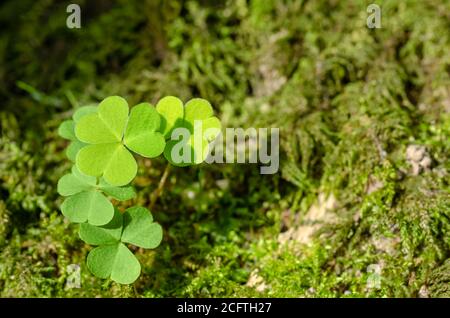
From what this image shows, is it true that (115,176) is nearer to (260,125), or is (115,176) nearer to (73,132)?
(73,132)

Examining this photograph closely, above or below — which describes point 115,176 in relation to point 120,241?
above

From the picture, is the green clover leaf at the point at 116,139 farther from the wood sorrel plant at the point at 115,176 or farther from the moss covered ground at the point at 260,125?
the moss covered ground at the point at 260,125

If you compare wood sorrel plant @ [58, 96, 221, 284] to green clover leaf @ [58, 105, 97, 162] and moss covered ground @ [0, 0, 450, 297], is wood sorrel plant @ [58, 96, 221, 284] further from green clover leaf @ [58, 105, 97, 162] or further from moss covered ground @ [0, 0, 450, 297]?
moss covered ground @ [0, 0, 450, 297]

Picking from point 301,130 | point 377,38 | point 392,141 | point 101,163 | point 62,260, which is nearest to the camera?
point 101,163

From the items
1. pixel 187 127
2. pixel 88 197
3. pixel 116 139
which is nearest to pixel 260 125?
pixel 187 127

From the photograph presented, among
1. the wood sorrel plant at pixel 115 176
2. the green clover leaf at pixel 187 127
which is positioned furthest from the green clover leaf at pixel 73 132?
the green clover leaf at pixel 187 127

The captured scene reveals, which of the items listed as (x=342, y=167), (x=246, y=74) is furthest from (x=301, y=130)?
(x=246, y=74)

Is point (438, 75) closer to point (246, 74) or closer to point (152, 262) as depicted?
point (246, 74)
